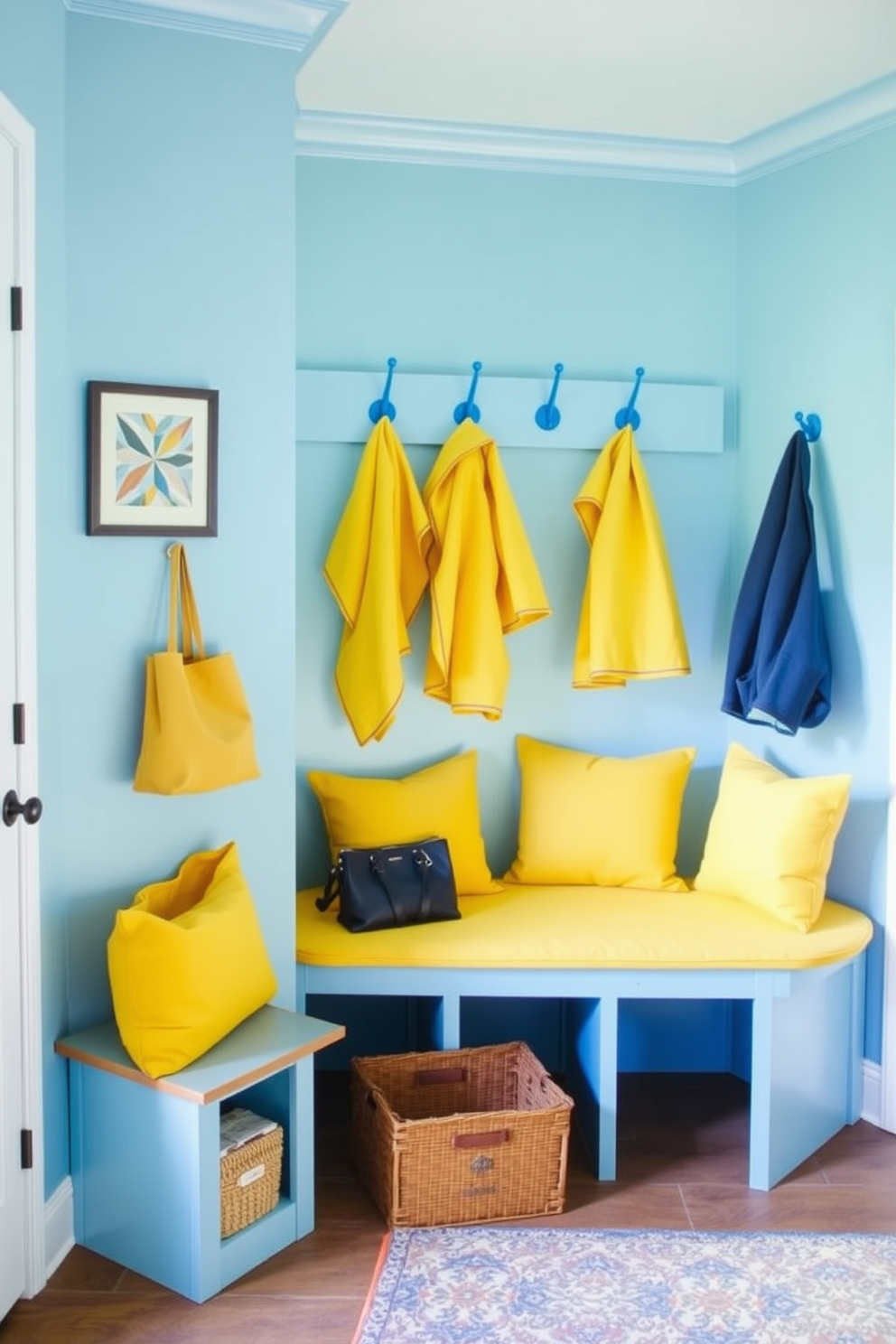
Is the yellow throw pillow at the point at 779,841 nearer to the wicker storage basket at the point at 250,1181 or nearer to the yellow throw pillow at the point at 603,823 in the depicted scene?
the yellow throw pillow at the point at 603,823

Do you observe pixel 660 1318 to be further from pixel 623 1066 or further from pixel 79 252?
pixel 79 252

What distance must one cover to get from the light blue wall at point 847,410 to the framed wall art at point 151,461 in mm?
1602

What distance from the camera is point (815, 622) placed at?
3.22 m

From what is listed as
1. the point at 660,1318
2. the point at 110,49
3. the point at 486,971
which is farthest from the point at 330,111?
the point at 660,1318

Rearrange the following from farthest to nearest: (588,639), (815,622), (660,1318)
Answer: (588,639)
(815,622)
(660,1318)

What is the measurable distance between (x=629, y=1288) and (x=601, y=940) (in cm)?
75

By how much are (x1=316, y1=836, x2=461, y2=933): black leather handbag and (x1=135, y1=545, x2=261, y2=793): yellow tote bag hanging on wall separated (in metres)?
0.46

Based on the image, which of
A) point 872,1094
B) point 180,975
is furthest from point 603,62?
point 872,1094

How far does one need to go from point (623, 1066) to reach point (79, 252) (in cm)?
254

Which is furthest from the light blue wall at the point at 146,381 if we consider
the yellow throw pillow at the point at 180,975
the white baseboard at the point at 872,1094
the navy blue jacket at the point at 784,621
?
the white baseboard at the point at 872,1094

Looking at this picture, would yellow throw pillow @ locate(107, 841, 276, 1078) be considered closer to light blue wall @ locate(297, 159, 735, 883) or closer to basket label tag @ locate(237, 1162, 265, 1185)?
basket label tag @ locate(237, 1162, 265, 1185)

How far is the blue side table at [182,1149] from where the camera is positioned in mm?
2428

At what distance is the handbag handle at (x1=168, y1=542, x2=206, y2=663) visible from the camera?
2699 millimetres

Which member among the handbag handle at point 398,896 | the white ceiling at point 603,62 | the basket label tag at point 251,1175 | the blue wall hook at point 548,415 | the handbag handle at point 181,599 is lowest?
the basket label tag at point 251,1175
